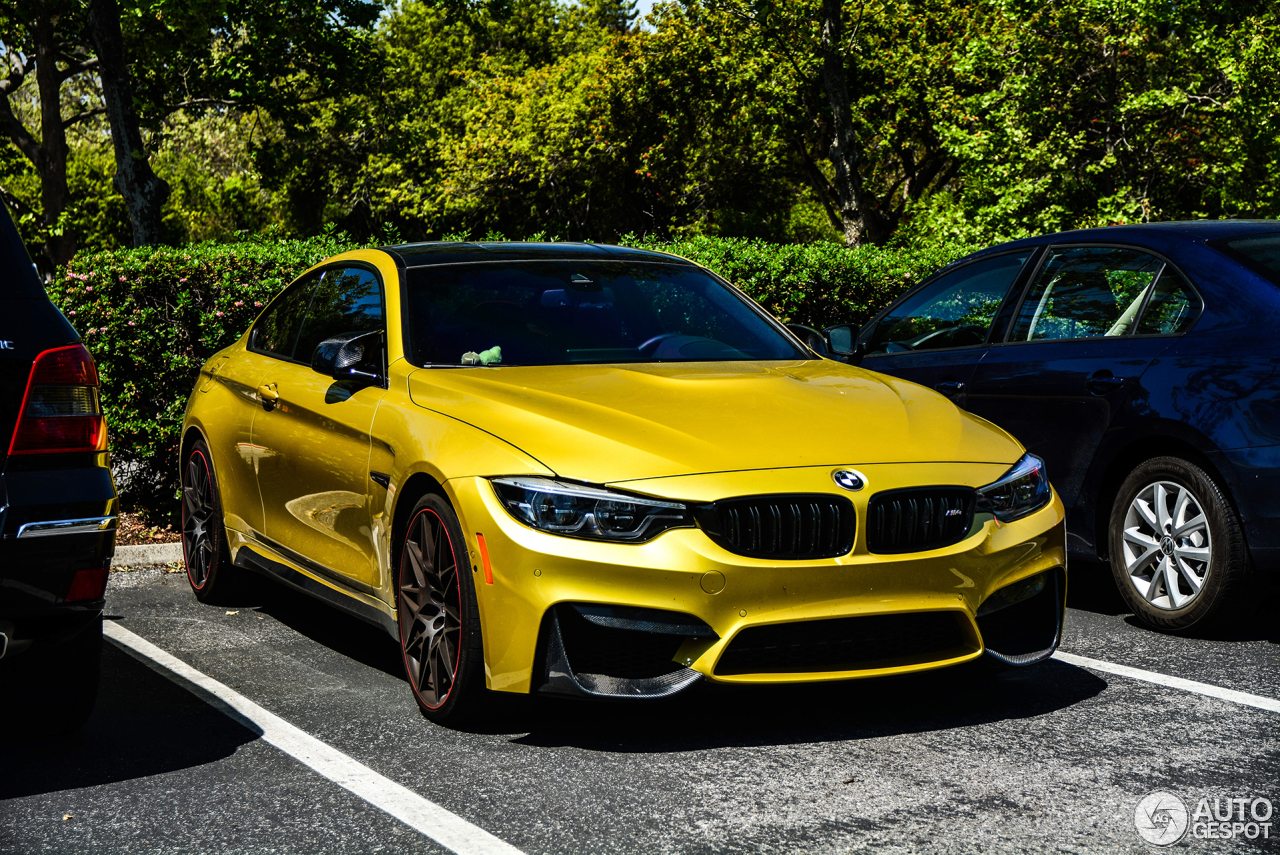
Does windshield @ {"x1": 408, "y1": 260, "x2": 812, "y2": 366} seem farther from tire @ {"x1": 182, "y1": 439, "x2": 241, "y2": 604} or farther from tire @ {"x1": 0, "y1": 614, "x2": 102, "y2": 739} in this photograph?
→ tire @ {"x1": 182, "y1": 439, "x2": 241, "y2": 604}

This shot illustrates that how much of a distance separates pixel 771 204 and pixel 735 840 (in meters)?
37.0

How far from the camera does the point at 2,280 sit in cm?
394

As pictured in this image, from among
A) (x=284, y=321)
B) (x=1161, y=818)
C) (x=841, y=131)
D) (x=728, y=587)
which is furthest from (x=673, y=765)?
(x=841, y=131)

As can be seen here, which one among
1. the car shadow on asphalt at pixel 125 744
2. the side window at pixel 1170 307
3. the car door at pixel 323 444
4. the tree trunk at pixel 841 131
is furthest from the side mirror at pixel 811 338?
the tree trunk at pixel 841 131

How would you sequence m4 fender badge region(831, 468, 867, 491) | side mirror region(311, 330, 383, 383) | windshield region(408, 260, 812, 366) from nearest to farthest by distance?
m4 fender badge region(831, 468, 867, 491)
side mirror region(311, 330, 383, 383)
windshield region(408, 260, 812, 366)

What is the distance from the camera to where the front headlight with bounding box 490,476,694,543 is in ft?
13.0

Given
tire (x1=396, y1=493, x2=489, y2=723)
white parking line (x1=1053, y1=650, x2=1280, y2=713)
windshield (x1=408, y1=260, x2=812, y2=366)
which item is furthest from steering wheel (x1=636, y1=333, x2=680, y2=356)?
white parking line (x1=1053, y1=650, x2=1280, y2=713)

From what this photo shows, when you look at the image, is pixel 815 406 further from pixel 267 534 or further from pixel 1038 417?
pixel 267 534

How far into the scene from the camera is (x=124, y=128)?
46.5 ft

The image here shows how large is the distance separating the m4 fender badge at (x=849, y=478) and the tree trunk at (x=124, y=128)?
1086 centimetres

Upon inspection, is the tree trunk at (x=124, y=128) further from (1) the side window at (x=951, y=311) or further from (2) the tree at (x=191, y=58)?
(1) the side window at (x=951, y=311)

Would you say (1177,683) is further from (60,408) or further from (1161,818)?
(60,408)

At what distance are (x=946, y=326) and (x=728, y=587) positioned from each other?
357 centimetres

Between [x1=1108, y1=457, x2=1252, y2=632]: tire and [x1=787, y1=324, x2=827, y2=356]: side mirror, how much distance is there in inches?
56.4
